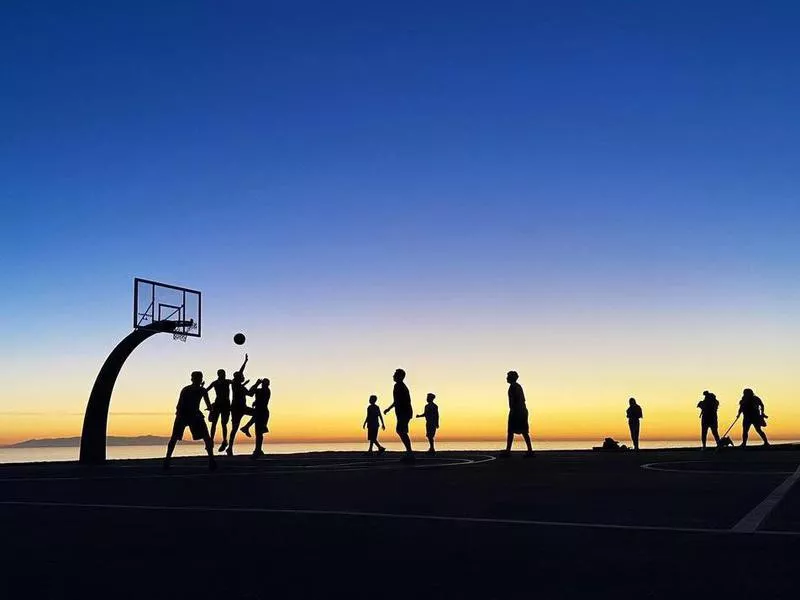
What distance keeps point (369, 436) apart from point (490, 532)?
20508 millimetres

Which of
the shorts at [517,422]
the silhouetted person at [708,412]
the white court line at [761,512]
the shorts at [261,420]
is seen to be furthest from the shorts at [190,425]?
the silhouetted person at [708,412]

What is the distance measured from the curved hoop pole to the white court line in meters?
19.6

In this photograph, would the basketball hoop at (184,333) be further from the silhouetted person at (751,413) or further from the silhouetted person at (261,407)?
the silhouetted person at (751,413)

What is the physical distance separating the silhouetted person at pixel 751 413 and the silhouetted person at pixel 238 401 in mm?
15258

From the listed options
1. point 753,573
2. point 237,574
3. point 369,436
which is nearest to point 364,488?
point 237,574

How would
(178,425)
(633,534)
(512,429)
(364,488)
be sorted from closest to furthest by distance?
(633,534)
(364,488)
(178,425)
(512,429)

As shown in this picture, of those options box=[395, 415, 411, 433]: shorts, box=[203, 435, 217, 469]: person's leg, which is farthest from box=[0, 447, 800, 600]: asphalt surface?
Result: box=[395, 415, 411, 433]: shorts

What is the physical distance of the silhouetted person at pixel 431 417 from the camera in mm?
28291

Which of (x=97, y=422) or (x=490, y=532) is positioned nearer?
(x=490, y=532)

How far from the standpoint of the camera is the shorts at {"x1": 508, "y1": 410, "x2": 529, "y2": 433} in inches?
852

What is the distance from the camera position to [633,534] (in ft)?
22.7

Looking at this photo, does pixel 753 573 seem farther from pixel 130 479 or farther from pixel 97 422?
pixel 97 422

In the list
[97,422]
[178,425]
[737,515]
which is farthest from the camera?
[97,422]

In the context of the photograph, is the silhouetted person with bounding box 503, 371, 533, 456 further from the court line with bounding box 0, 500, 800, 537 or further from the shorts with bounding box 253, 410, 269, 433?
the court line with bounding box 0, 500, 800, 537
